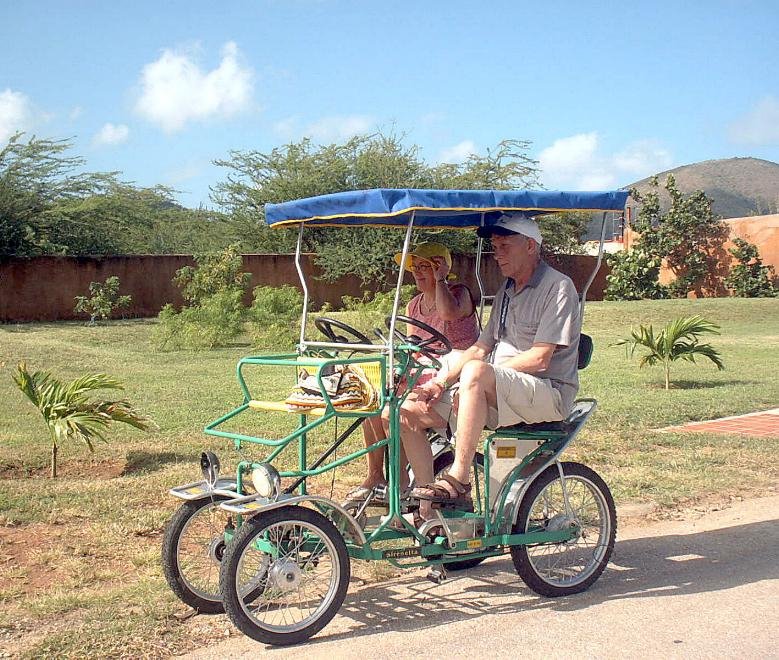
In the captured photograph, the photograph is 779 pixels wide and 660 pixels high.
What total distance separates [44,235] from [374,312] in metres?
10.0

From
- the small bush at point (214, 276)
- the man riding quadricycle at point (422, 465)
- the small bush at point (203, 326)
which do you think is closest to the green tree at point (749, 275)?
the small bush at point (214, 276)

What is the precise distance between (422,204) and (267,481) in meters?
1.42

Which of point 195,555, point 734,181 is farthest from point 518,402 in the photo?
point 734,181

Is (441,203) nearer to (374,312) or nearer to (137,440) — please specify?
(137,440)

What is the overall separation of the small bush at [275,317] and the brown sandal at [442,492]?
41.6 feet

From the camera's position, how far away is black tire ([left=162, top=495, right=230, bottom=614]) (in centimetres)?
475

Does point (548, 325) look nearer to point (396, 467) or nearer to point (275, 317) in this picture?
point (396, 467)

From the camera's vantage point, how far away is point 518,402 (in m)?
5.12

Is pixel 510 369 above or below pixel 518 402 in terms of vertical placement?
above

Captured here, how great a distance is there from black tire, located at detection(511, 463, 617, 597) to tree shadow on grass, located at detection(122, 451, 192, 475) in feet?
11.7

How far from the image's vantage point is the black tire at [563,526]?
5.17 m

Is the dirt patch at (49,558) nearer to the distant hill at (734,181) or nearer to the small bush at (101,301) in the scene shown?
the small bush at (101,301)


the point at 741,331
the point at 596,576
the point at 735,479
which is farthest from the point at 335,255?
the point at 596,576

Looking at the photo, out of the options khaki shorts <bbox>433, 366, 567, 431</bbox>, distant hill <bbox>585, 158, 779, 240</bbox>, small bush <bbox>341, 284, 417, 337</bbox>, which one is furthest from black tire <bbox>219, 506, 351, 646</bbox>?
distant hill <bbox>585, 158, 779, 240</bbox>
